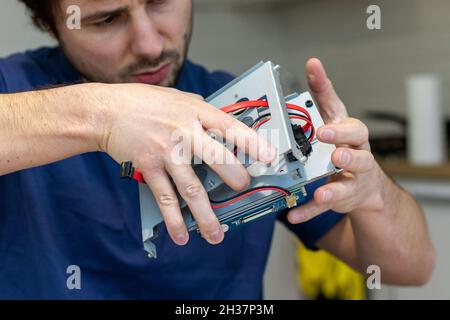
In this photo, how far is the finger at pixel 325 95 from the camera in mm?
880

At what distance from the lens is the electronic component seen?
2.18 ft

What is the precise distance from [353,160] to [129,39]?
39cm

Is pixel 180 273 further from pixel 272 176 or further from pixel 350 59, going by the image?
pixel 350 59

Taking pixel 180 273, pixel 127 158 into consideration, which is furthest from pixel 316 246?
pixel 127 158

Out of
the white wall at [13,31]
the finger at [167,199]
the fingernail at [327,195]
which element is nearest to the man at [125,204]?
the fingernail at [327,195]

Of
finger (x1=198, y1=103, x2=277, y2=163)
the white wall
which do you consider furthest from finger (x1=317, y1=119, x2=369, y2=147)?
the white wall

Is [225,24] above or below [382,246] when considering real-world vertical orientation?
above

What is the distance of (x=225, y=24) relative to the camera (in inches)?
94.7

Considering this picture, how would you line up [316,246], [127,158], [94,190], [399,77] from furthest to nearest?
[399,77] < [316,246] < [94,190] < [127,158]

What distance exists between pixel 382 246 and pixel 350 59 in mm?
1551

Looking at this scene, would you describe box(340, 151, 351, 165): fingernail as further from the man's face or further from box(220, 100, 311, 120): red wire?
the man's face

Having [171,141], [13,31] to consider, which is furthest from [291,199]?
[13,31]

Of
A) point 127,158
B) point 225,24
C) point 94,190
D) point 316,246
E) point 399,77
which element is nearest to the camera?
point 127,158
